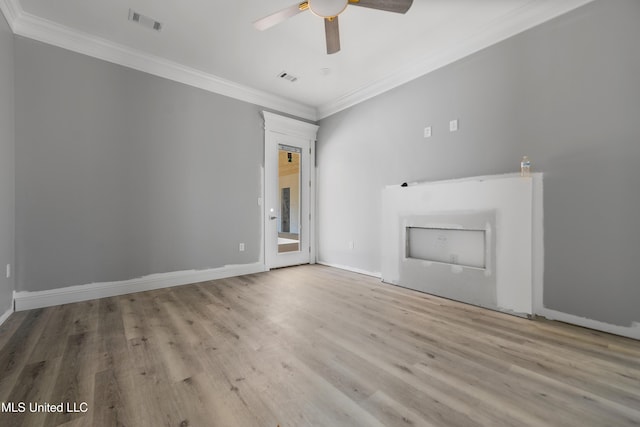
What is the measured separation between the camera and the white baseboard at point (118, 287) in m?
2.60

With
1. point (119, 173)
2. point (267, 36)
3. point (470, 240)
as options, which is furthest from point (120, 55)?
point (470, 240)

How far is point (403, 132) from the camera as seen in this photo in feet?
11.8

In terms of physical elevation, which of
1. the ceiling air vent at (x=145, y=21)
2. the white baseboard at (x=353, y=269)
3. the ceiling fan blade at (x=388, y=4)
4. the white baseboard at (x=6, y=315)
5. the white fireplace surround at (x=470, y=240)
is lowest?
the white baseboard at (x=353, y=269)

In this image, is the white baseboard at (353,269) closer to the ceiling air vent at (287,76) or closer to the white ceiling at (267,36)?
the white ceiling at (267,36)

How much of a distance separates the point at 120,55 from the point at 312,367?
3862 mm

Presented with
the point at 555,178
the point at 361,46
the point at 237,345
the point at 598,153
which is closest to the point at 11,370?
the point at 237,345

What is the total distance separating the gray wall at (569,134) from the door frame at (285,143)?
2.11 m

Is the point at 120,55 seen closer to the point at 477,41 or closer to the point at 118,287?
the point at 118,287

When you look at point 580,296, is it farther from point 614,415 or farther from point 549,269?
point 614,415

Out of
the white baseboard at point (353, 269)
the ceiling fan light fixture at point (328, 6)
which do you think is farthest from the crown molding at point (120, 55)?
the white baseboard at point (353, 269)

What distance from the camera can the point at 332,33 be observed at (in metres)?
2.31

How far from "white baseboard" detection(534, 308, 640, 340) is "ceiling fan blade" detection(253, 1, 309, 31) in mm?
3323

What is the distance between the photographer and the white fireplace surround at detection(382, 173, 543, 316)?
244cm

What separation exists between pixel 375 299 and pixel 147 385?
2.14 m
